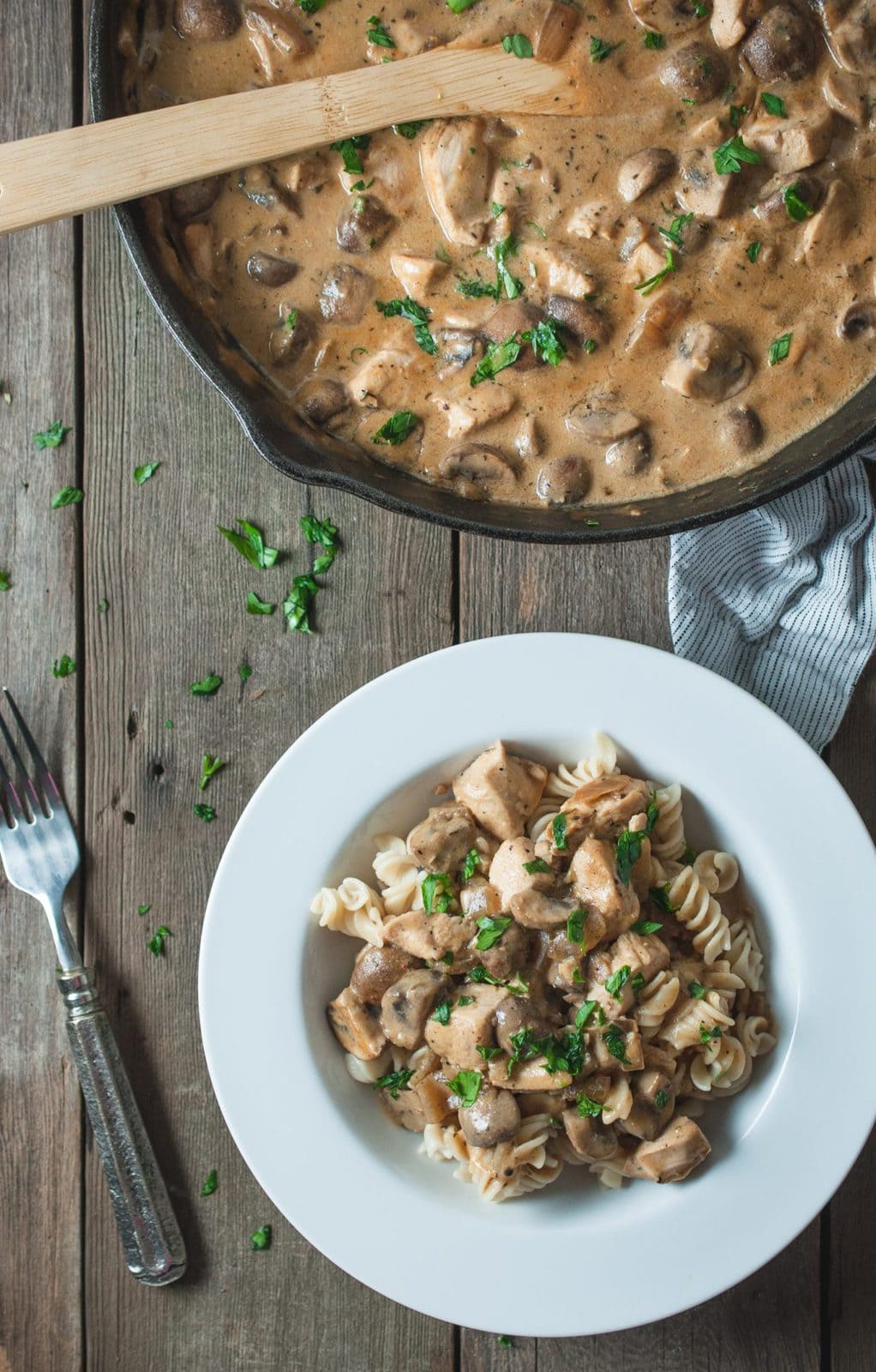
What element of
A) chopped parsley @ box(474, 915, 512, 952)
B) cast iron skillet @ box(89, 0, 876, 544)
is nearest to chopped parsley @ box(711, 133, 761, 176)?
cast iron skillet @ box(89, 0, 876, 544)

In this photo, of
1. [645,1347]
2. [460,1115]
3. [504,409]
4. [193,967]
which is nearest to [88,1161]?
[193,967]

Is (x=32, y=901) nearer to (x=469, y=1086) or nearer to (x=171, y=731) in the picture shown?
(x=171, y=731)

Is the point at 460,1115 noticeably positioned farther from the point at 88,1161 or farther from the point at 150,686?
the point at 150,686

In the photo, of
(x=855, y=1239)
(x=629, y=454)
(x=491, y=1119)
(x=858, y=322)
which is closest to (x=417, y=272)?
(x=629, y=454)

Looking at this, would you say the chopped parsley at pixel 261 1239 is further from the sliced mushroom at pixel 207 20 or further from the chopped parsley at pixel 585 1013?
the sliced mushroom at pixel 207 20

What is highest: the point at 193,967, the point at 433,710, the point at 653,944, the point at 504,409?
the point at 504,409

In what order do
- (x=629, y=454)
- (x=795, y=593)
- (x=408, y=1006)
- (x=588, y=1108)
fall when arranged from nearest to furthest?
(x=629, y=454) < (x=588, y=1108) < (x=408, y=1006) < (x=795, y=593)
